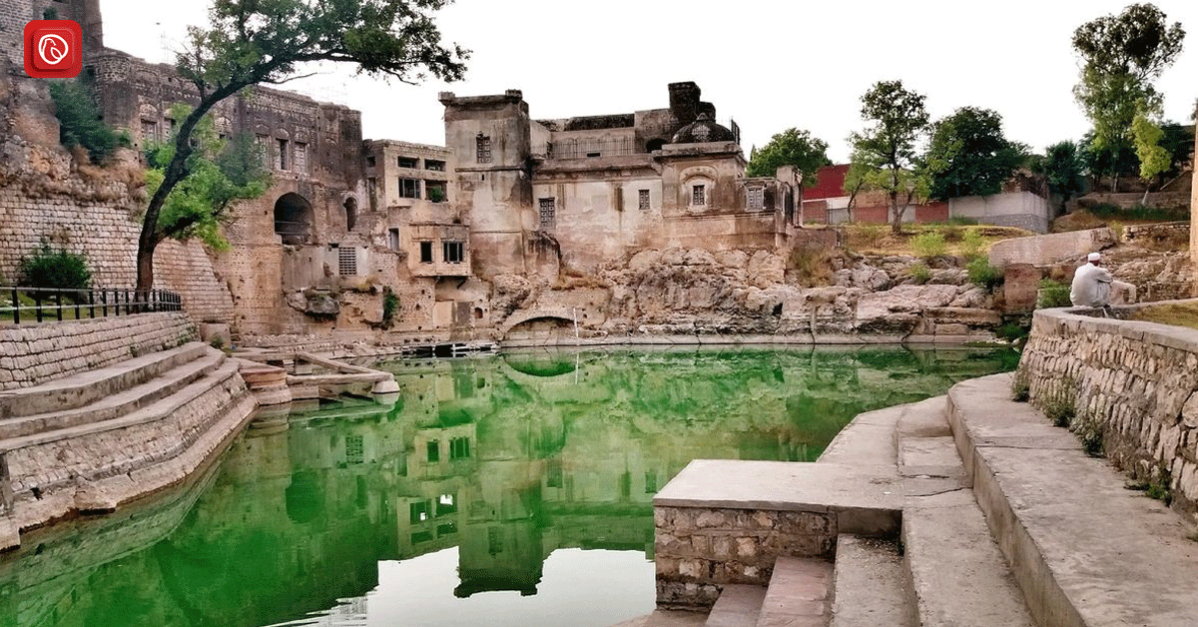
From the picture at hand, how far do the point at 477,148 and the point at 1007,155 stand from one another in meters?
24.9

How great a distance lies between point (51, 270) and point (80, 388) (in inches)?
498

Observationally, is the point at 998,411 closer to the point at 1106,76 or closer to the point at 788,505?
the point at 788,505

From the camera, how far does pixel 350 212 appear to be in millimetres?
40906

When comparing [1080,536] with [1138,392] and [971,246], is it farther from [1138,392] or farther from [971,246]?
[971,246]

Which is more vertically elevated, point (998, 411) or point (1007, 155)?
point (1007, 155)

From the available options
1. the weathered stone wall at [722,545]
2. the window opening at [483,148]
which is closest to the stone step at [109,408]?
the weathered stone wall at [722,545]

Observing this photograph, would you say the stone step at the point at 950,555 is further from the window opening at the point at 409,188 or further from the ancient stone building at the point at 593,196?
the window opening at the point at 409,188

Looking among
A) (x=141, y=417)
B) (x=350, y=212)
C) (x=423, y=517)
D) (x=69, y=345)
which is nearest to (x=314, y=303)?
(x=350, y=212)

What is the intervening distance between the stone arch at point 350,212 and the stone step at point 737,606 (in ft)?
121

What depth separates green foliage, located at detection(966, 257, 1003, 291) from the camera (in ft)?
107

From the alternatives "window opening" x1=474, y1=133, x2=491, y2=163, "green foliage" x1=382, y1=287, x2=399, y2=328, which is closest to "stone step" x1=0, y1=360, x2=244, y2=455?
"green foliage" x1=382, y1=287, x2=399, y2=328

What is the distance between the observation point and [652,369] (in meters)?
27.6

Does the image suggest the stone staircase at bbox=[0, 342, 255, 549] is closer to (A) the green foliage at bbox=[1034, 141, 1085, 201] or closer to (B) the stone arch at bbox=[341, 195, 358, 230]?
(B) the stone arch at bbox=[341, 195, 358, 230]

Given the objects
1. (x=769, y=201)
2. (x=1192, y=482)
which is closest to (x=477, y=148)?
(x=769, y=201)
